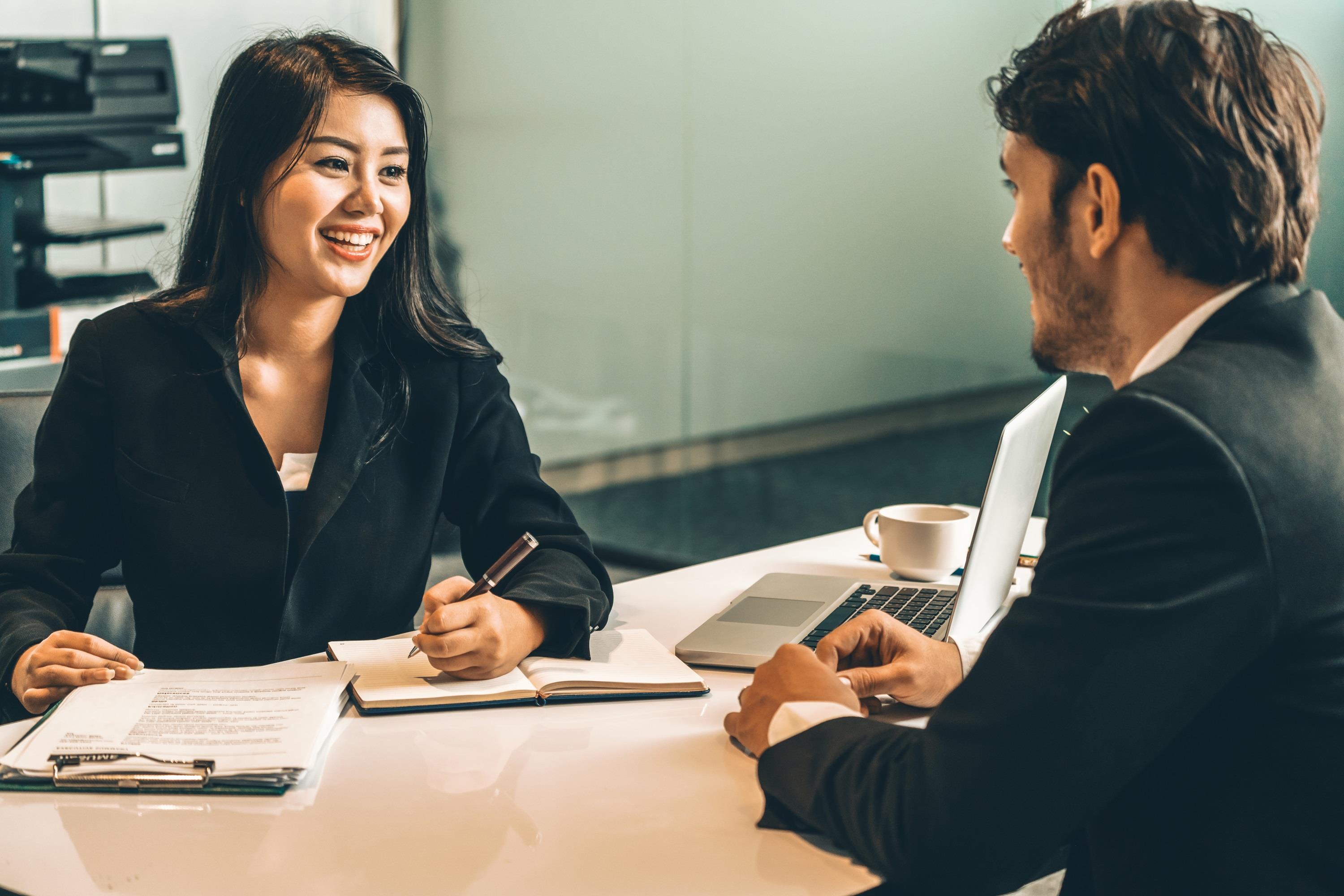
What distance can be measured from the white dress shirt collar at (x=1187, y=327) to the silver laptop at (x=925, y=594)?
10.4 inches

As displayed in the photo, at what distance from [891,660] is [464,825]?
0.48m

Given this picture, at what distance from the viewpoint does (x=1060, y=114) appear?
1.00 meters

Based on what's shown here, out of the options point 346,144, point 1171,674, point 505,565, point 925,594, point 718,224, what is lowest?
point 925,594

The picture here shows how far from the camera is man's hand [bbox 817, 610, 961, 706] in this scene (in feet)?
3.97

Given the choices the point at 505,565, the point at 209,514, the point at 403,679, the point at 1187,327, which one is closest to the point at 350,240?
the point at 209,514

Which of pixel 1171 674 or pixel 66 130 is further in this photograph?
pixel 66 130

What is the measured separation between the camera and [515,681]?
1.27 m

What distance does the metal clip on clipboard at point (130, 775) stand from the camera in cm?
102

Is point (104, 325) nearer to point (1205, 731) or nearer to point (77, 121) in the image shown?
point (1205, 731)

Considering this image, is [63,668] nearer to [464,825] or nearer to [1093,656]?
[464,825]

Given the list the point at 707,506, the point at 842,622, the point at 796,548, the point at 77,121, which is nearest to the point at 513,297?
the point at 707,506

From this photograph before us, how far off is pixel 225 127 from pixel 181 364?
1.01 ft

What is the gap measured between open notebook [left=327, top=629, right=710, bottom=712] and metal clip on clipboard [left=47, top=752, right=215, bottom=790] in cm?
20

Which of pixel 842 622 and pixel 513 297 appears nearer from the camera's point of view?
pixel 842 622
